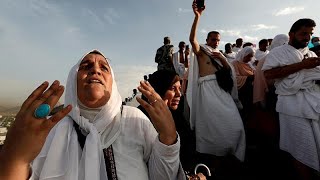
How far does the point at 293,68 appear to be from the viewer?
3418mm

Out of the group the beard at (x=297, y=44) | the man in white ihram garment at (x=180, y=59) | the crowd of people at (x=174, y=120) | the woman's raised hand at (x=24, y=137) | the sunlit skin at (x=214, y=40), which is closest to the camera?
the woman's raised hand at (x=24, y=137)

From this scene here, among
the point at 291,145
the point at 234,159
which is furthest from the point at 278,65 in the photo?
the point at 234,159

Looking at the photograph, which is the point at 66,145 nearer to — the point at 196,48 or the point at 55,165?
the point at 55,165

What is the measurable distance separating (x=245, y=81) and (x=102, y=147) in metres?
4.10

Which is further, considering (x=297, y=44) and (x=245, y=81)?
(x=245, y=81)

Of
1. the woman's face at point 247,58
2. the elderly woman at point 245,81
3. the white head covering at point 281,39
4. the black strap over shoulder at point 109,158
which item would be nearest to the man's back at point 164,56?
the elderly woman at point 245,81

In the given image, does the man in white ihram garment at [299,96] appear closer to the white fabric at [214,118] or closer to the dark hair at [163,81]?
the white fabric at [214,118]

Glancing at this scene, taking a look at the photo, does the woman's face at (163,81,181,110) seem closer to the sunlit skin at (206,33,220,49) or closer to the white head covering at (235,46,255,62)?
the sunlit skin at (206,33,220,49)

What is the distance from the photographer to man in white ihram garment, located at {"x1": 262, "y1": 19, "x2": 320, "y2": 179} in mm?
3230

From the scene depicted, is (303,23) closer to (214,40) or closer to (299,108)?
(299,108)

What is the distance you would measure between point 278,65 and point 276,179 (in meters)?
1.60

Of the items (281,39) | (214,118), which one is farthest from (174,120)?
(281,39)

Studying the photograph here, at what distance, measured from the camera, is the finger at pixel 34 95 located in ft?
3.94

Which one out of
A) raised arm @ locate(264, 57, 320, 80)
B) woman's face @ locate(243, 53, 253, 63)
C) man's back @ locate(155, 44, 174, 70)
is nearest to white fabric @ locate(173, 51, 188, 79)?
man's back @ locate(155, 44, 174, 70)
